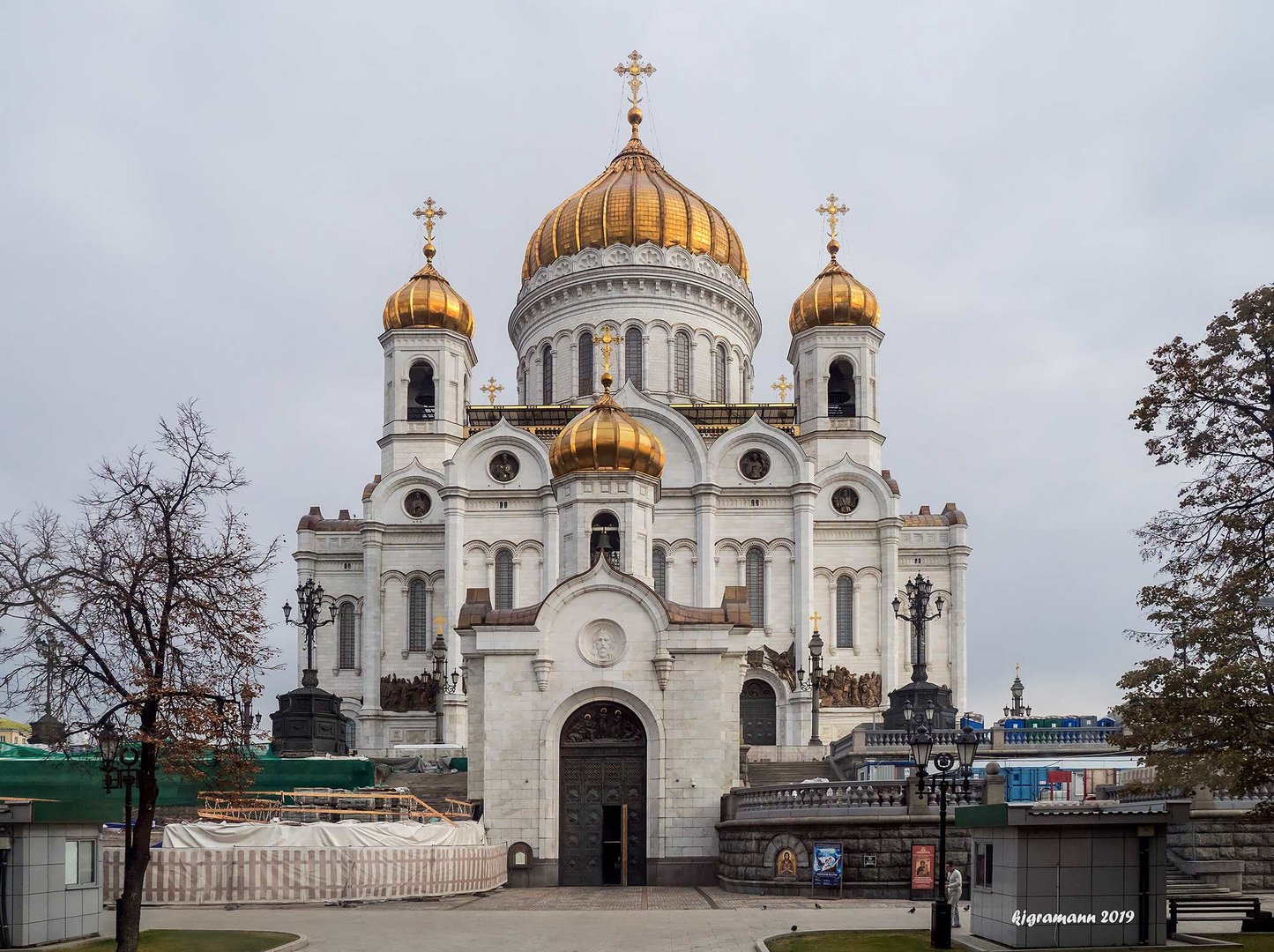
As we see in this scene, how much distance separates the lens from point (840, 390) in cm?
5616

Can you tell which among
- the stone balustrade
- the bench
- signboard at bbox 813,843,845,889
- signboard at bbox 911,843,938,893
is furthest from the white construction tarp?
the bench

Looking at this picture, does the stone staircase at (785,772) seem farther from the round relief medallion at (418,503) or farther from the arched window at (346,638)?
the arched window at (346,638)

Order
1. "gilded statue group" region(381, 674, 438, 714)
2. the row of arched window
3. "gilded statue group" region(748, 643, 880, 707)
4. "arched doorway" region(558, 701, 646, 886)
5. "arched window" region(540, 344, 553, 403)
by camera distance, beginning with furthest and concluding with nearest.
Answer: "arched window" region(540, 344, 553, 403), the row of arched window, "gilded statue group" region(381, 674, 438, 714), "gilded statue group" region(748, 643, 880, 707), "arched doorway" region(558, 701, 646, 886)

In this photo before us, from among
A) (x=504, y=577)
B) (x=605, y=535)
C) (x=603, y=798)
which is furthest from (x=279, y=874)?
(x=504, y=577)

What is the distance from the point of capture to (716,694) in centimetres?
2914

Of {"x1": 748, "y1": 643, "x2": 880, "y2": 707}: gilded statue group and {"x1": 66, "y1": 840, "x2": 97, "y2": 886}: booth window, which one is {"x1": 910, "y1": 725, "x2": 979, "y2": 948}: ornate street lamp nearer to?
{"x1": 66, "y1": 840, "x2": 97, "y2": 886}: booth window

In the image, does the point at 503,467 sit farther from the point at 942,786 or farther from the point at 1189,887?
the point at 942,786

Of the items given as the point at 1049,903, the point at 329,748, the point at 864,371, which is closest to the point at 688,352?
the point at 864,371

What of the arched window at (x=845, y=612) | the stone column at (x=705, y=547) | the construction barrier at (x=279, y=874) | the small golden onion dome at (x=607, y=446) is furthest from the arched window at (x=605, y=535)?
the arched window at (x=845, y=612)

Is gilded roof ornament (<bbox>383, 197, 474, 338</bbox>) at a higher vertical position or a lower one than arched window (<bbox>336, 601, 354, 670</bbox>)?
higher

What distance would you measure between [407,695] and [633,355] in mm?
15165

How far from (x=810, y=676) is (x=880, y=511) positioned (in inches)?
317

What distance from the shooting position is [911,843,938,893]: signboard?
2453 centimetres

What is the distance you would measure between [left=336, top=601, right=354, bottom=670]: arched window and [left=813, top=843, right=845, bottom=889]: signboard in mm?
30745
